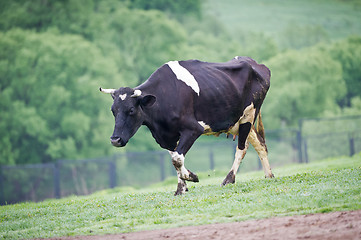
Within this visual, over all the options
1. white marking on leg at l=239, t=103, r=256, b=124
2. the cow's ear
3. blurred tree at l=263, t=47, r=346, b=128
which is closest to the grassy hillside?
blurred tree at l=263, t=47, r=346, b=128

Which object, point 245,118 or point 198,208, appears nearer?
point 198,208

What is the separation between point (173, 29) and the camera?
193 feet

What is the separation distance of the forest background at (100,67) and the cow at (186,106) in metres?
32.9

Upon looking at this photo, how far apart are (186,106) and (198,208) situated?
264 centimetres

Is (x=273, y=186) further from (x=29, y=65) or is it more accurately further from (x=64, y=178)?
(x=29, y=65)

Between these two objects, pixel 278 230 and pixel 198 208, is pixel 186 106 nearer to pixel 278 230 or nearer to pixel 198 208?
pixel 198 208

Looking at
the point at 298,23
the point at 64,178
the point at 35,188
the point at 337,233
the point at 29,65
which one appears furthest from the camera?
the point at 298,23

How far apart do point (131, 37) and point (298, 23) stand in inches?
1859

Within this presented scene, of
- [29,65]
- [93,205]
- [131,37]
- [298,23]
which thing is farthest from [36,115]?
[298,23]

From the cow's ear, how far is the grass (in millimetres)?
1912

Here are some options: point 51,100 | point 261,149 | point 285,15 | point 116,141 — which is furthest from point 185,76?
point 285,15

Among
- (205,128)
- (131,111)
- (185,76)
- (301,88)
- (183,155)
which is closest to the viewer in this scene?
(183,155)

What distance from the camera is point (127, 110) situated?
11.9 meters

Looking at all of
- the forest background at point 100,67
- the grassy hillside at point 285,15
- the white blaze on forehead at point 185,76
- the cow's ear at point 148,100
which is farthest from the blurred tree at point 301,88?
the cow's ear at point 148,100
